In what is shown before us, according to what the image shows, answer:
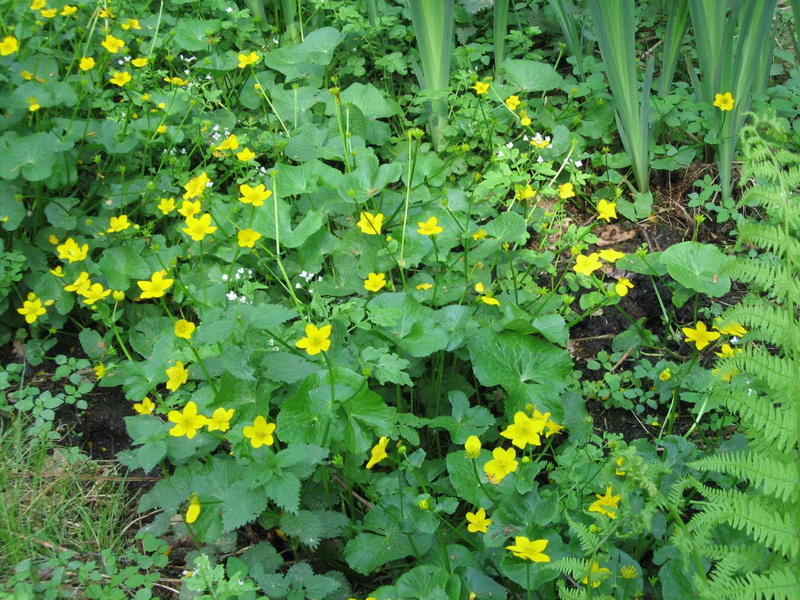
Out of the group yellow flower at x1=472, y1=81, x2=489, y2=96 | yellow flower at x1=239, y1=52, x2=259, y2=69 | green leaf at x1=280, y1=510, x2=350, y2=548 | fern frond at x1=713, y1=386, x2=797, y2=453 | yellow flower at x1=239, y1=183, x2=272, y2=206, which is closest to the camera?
fern frond at x1=713, y1=386, x2=797, y2=453

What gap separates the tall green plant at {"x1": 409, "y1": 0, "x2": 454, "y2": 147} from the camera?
2902mm

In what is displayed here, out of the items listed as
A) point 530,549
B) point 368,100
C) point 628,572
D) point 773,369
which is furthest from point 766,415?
point 368,100

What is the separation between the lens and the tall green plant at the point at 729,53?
8.53ft

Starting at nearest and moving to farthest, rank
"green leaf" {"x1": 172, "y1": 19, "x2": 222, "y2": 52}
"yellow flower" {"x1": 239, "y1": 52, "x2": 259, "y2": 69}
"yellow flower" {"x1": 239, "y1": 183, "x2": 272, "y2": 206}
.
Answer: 1. "yellow flower" {"x1": 239, "y1": 183, "x2": 272, "y2": 206}
2. "yellow flower" {"x1": 239, "y1": 52, "x2": 259, "y2": 69}
3. "green leaf" {"x1": 172, "y1": 19, "x2": 222, "y2": 52}

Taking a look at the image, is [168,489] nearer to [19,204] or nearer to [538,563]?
[538,563]

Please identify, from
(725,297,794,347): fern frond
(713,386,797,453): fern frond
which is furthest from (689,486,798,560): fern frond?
(725,297,794,347): fern frond

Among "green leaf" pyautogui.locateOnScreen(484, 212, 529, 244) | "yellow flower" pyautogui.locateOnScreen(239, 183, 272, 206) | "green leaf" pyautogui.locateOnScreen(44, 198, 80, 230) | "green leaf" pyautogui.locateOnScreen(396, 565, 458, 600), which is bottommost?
"green leaf" pyautogui.locateOnScreen(396, 565, 458, 600)

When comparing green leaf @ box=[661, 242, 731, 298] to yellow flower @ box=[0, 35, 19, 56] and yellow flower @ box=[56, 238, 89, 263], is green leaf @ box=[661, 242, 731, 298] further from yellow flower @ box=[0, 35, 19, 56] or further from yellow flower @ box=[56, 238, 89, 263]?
yellow flower @ box=[0, 35, 19, 56]

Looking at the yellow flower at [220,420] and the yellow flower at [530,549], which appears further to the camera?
the yellow flower at [220,420]

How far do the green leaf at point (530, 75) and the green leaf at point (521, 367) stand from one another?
1.29 meters

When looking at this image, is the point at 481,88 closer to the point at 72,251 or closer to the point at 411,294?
the point at 411,294

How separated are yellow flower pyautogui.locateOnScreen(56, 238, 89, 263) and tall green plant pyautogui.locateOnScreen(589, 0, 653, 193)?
1.89 meters

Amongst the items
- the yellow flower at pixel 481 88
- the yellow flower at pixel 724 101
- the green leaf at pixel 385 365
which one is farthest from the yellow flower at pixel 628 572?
the yellow flower at pixel 481 88

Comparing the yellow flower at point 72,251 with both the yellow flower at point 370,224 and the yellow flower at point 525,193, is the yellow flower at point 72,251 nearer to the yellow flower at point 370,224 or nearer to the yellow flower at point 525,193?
the yellow flower at point 370,224
